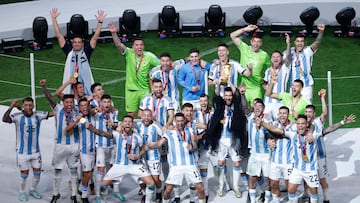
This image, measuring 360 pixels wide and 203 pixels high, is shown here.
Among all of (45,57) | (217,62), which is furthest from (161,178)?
(45,57)

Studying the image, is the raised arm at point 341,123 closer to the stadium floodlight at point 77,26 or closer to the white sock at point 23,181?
the white sock at point 23,181

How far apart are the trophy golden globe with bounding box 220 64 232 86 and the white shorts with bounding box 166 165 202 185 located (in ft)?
5.35

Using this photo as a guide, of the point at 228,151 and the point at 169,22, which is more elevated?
the point at 169,22

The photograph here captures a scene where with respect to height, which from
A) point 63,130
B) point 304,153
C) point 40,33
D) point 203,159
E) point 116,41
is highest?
point 116,41

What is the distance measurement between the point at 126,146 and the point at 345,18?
1057 cm

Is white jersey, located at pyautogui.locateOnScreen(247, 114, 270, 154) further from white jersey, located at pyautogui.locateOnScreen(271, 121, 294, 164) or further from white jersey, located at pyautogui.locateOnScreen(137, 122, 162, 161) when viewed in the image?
white jersey, located at pyautogui.locateOnScreen(137, 122, 162, 161)

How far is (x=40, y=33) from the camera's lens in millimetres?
24859

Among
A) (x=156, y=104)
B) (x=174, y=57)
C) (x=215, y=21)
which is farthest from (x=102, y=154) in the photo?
(x=215, y=21)

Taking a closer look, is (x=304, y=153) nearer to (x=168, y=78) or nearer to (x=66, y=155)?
(x=168, y=78)

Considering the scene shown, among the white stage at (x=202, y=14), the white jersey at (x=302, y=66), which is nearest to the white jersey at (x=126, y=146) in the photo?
the white jersey at (x=302, y=66)

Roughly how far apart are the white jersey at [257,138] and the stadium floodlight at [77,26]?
31.2ft

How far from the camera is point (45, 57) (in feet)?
80.2

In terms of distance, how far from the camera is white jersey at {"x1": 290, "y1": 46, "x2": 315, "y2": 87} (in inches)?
722

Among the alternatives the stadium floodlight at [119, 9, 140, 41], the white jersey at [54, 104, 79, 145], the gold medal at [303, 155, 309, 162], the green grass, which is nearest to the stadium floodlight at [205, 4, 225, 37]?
the green grass
